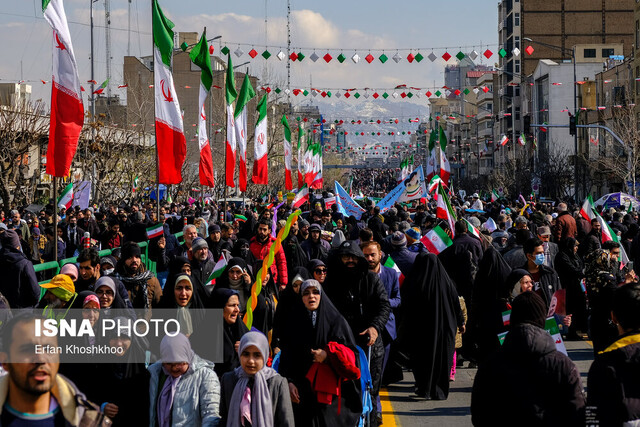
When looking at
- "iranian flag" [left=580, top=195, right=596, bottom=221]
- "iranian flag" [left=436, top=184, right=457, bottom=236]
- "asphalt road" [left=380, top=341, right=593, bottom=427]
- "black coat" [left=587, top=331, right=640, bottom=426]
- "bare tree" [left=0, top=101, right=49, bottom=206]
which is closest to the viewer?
"black coat" [left=587, top=331, right=640, bottom=426]

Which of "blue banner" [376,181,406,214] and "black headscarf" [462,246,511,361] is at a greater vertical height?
"blue banner" [376,181,406,214]

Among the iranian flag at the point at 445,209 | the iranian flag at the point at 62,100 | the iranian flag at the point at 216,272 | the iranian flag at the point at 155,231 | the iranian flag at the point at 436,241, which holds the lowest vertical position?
the iranian flag at the point at 216,272

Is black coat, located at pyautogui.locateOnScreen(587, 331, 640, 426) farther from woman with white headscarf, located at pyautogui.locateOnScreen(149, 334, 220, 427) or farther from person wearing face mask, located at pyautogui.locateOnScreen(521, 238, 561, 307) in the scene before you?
person wearing face mask, located at pyautogui.locateOnScreen(521, 238, 561, 307)

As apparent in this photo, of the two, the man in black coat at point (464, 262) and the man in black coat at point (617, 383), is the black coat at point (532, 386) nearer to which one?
the man in black coat at point (617, 383)

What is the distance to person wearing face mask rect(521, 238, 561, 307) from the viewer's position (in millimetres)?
9555

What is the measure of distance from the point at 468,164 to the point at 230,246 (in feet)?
414

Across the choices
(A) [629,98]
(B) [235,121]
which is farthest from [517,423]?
(A) [629,98]

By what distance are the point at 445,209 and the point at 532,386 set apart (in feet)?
35.0

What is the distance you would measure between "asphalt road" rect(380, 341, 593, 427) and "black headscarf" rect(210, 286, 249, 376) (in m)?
2.16

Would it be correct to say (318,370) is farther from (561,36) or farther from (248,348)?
(561,36)

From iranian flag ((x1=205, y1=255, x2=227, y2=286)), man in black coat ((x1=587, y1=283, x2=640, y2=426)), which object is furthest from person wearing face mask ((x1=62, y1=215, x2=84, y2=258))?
man in black coat ((x1=587, y1=283, x2=640, y2=426))

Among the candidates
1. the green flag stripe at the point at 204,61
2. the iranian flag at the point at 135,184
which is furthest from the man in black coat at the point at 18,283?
the iranian flag at the point at 135,184

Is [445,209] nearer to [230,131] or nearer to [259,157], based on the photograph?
[230,131]

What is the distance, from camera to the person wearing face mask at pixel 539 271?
31.3ft
